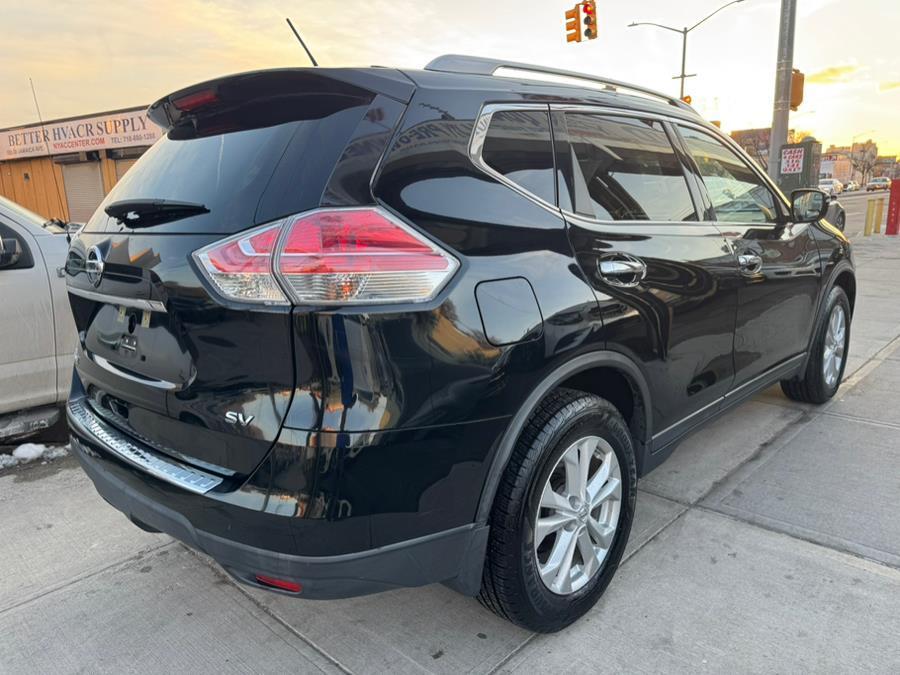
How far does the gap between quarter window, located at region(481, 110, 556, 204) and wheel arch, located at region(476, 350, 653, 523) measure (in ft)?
1.85

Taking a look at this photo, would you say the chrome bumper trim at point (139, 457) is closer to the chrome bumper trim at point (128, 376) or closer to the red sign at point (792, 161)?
the chrome bumper trim at point (128, 376)

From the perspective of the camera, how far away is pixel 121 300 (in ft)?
6.82

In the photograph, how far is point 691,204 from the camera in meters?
2.96

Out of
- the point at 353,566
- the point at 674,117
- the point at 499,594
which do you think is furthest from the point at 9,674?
the point at 674,117

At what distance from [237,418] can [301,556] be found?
398 mm

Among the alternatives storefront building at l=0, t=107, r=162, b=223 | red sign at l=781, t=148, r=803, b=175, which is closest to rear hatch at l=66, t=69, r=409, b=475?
red sign at l=781, t=148, r=803, b=175

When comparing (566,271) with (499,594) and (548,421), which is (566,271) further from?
(499,594)

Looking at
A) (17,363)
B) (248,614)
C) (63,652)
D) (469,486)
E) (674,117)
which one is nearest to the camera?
(469,486)

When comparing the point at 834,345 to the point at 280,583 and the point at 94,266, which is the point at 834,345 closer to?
the point at 280,583

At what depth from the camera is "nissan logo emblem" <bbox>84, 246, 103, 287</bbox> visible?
2.17 metres

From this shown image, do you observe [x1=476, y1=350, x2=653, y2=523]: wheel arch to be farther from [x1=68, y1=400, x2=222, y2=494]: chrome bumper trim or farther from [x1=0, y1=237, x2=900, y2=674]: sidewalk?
[x1=68, y1=400, x2=222, y2=494]: chrome bumper trim

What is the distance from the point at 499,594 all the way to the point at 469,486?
44 centimetres

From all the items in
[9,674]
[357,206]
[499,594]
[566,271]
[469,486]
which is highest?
[357,206]

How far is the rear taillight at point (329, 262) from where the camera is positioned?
5.42 ft
